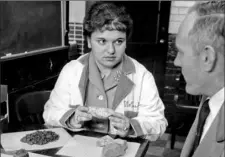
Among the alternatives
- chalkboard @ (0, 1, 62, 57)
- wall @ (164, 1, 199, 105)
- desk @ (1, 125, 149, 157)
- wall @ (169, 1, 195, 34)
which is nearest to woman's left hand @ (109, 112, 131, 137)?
desk @ (1, 125, 149, 157)

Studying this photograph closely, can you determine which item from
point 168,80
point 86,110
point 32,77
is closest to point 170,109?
point 168,80

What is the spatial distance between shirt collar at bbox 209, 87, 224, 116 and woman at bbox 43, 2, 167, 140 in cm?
61

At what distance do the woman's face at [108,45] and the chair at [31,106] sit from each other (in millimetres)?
801

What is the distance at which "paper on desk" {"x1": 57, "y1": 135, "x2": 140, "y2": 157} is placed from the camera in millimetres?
1396

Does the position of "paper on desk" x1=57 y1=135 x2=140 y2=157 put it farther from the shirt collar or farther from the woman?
the shirt collar

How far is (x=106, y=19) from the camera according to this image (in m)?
1.79

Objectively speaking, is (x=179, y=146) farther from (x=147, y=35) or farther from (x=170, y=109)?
(x=147, y=35)

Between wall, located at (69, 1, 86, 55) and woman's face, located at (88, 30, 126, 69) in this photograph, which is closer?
woman's face, located at (88, 30, 126, 69)

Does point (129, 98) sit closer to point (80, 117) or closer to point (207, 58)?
point (80, 117)

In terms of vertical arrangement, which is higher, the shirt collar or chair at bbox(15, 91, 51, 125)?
the shirt collar

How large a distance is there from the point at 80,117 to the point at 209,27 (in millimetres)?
959

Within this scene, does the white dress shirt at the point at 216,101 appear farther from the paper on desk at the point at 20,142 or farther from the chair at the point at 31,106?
the chair at the point at 31,106

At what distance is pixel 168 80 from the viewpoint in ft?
14.6

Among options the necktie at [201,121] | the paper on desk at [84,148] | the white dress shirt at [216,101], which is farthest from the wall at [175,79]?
the white dress shirt at [216,101]
